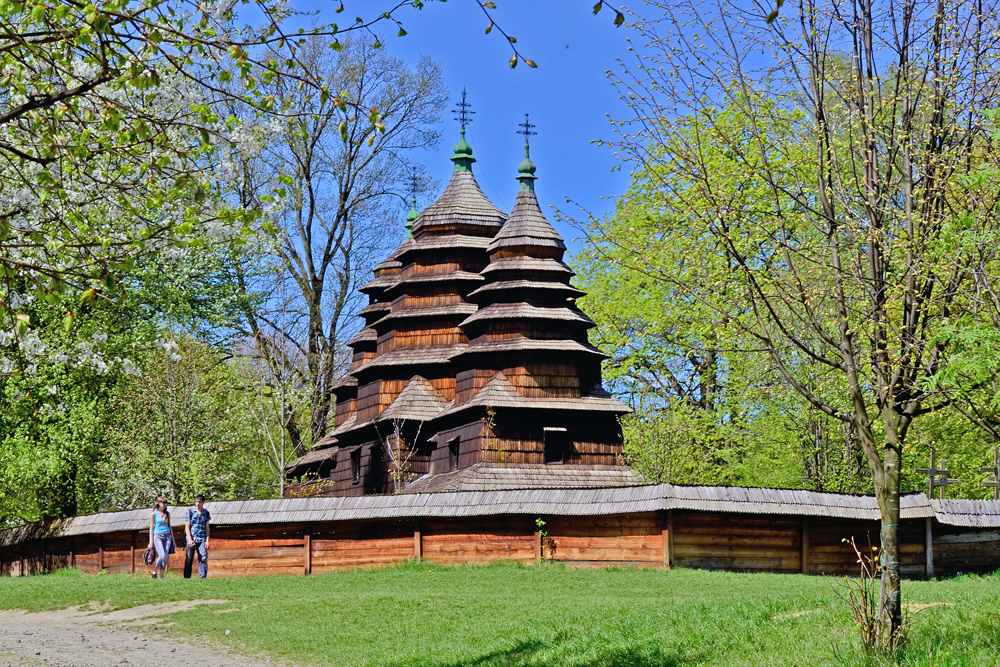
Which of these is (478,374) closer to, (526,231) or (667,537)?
(526,231)

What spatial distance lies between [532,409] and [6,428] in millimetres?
13526

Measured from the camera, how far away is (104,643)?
44.8ft

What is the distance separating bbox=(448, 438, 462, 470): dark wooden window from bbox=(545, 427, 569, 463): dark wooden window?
9.07 feet

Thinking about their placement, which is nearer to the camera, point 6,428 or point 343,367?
point 6,428

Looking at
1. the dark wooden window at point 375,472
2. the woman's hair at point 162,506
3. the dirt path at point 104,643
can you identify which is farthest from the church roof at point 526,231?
the dirt path at point 104,643

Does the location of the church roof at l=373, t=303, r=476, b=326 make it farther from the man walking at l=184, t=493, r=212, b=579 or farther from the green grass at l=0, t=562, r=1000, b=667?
the green grass at l=0, t=562, r=1000, b=667

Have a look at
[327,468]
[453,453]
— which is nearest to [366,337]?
[327,468]

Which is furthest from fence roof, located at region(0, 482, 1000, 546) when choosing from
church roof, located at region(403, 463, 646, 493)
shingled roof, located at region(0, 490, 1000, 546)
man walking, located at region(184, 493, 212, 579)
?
church roof, located at region(403, 463, 646, 493)

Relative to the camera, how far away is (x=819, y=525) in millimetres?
22547

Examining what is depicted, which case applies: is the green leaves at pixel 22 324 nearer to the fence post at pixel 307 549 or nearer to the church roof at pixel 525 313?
the fence post at pixel 307 549

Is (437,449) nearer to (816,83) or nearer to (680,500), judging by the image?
(680,500)

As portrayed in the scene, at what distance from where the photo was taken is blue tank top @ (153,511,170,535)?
21750mm

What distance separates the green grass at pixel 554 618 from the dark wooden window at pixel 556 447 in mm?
10119

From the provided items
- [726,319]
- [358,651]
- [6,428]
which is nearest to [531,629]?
[358,651]
